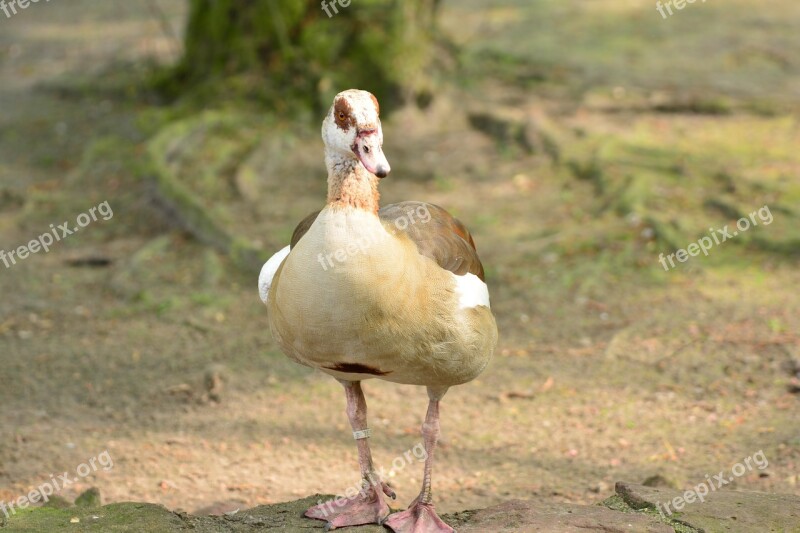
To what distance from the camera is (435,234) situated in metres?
3.91

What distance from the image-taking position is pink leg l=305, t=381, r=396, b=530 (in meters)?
3.93

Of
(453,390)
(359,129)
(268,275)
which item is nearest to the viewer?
(359,129)

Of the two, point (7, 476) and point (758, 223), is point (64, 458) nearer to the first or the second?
point (7, 476)

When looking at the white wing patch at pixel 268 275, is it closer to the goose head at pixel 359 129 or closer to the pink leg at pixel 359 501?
the pink leg at pixel 359 501

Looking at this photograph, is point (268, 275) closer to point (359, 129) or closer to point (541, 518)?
point (359, 129)

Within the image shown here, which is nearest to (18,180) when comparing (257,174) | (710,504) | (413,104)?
(257,174)

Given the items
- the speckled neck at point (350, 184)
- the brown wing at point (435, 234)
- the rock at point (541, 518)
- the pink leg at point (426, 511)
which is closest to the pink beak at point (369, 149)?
the speckled neck at point (350, 184)

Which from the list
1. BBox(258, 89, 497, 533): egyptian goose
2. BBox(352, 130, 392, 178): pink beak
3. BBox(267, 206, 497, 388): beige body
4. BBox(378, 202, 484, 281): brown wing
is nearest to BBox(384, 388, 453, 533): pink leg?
BBox(258, 89, 497, 533): egyptian goose

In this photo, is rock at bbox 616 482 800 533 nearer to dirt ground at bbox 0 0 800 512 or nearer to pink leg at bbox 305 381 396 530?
dirt ground at bbox 0 0 800 512

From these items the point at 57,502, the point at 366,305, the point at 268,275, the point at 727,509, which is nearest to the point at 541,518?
the point at 727,509

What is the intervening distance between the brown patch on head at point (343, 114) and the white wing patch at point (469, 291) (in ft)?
2.57

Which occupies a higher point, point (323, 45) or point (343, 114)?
point (323, 45)

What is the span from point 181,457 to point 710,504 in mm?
2761

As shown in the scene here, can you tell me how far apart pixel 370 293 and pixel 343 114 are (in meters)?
0.63
